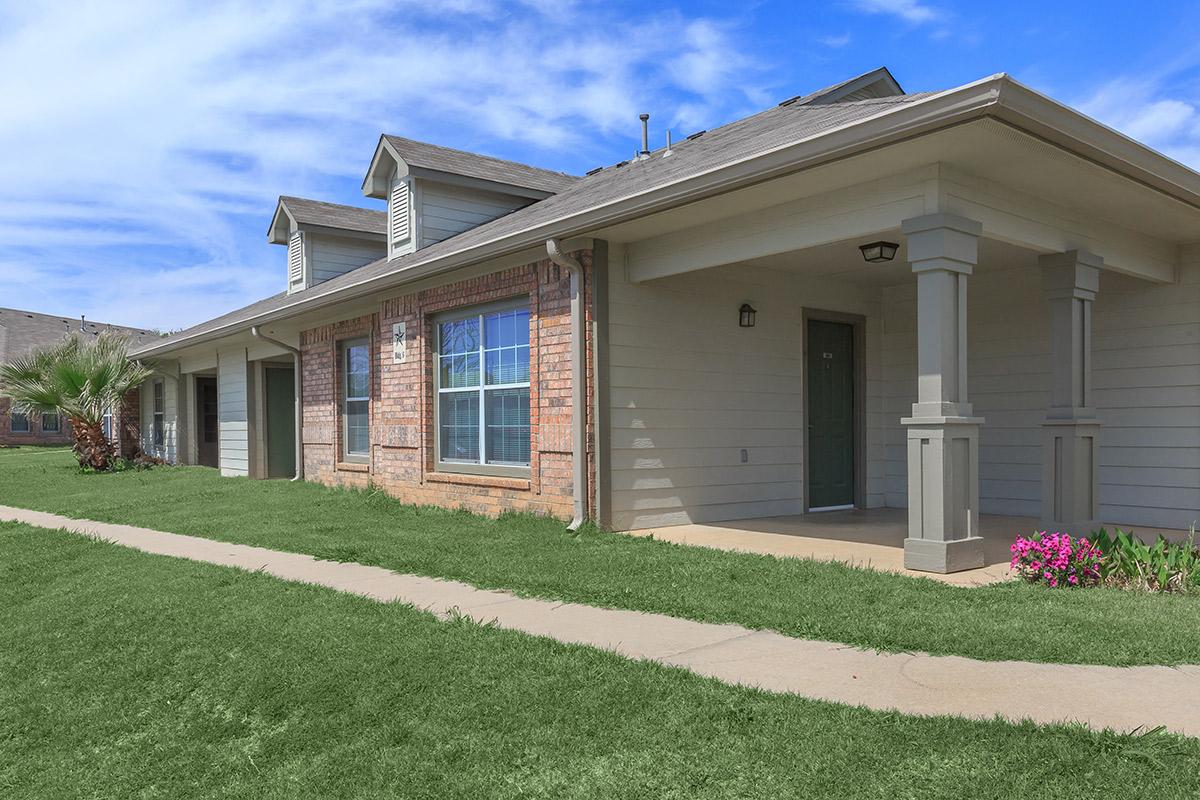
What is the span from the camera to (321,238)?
16.8 metres

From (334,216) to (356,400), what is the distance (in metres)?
5.57

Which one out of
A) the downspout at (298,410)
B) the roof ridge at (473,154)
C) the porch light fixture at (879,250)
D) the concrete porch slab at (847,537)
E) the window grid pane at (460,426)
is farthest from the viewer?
the downspout at (298,410)

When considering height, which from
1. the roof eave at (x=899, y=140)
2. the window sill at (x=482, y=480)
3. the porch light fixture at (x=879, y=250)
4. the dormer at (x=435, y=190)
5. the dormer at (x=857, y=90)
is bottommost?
the window sill at (x=482, y=480)

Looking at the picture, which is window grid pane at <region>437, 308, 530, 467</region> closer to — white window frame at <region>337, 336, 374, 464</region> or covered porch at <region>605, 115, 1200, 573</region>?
covered porch at <region>605, 115, 1200, 573</region>

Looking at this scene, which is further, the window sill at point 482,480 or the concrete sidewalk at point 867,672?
the window sill at point 482,480

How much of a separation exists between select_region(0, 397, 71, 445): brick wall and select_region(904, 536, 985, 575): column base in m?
37.9

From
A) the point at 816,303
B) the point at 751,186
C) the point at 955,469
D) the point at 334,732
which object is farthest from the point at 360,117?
the point at 334,732

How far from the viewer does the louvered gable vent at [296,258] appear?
16688 millimetres

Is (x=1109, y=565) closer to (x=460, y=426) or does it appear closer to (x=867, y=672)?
(x=867, y=672)

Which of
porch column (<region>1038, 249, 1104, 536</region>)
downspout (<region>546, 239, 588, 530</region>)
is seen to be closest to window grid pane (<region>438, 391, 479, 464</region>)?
downspout (<region>546, 239, 588, 530</region>)

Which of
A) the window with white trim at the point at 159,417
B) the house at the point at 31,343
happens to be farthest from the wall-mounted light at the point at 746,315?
the house at the point at 31,343

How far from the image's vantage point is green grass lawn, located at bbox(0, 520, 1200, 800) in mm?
2998

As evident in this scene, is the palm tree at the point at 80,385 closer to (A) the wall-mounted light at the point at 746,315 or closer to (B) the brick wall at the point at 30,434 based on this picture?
(A) the wall-mounted light at the point at 746,315

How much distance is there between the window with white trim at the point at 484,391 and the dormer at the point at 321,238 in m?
6.90
